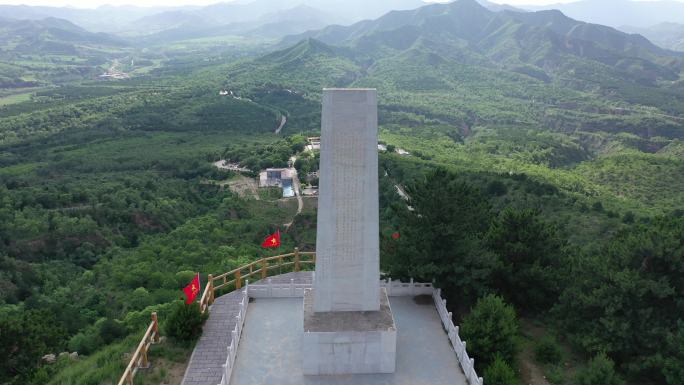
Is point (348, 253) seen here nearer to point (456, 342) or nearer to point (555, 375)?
point (456, 342)

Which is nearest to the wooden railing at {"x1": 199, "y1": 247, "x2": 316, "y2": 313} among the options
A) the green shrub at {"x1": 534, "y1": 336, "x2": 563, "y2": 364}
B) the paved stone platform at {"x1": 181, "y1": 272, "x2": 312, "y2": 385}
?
the paved stone platform at {"x1": 181, "y1": 272, "x2": 312, "y2": 385}

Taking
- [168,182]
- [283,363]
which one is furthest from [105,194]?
[283,363]

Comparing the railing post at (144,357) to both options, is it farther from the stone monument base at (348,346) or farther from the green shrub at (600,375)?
the green shrub at (600,375)

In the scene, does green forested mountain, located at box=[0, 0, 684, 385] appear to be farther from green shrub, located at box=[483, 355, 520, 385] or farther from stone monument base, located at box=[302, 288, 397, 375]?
stone monument base, located at box=[302, 288, 397, 375]

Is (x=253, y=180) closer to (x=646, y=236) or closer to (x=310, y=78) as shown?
(x=646, y=236)

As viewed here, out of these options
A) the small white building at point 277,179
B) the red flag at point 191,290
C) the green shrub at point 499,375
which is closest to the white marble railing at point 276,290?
the red flag at point 191,290

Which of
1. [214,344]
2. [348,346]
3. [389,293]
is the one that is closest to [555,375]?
[348,346]
